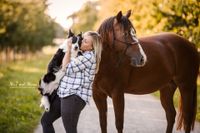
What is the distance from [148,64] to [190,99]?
1144mm

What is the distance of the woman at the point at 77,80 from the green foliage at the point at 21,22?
1662cm

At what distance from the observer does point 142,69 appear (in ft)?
18.6

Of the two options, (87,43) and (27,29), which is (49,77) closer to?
(87,43)

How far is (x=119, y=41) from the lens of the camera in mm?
4938

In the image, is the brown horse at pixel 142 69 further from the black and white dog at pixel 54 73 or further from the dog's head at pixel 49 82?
the dog's head at pixel 49 82

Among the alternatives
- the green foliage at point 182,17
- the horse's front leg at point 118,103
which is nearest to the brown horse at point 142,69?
the horse's front leg at point 118,103

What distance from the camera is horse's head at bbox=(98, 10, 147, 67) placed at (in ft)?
15.9

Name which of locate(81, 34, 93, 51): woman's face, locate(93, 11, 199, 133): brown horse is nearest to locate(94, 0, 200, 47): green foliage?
locate(93, 11, 199, 133): brown horse

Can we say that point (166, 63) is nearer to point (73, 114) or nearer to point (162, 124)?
point (162, 124)

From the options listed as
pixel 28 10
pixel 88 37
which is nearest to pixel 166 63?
pixel 88 37

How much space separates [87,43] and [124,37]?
919 mm

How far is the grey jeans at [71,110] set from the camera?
159 inches

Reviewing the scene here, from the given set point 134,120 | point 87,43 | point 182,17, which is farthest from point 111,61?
point 182,17

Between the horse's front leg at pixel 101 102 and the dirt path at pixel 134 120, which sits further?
the dirt path at pixel 134 120
